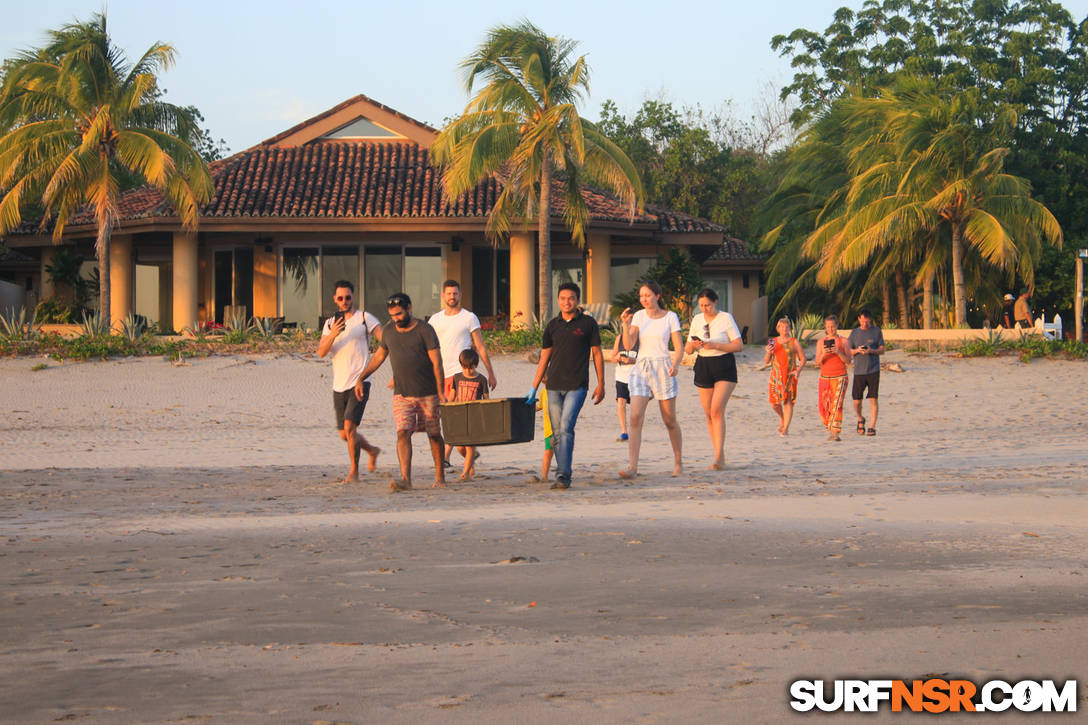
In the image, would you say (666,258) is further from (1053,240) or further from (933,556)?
(933,556)

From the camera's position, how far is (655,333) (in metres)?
11.0

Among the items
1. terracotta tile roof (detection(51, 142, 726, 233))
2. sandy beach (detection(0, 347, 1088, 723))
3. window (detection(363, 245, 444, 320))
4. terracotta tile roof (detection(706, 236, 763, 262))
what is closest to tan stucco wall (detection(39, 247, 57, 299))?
terracotta tile roof (detection(51, 142, 726, 233))

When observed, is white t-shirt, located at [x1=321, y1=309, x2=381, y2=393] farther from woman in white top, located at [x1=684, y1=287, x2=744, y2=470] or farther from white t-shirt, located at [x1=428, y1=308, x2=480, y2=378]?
woman in white top, located at [x1=684, y1=287, x2=744, y2=470]

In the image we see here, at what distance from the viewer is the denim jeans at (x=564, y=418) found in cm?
1025

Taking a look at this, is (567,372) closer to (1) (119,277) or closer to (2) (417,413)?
(2) (417,413)

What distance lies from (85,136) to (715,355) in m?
16.9

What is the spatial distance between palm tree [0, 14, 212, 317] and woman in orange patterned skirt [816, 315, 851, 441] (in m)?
14.0

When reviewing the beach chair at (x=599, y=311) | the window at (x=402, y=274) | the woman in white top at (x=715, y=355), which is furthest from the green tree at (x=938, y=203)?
the woman in white top at (x=715, y=355)

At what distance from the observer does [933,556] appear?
6.90 metres

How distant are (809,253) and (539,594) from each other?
25.4 metres

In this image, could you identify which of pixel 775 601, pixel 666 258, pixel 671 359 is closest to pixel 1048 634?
pixel 775 601

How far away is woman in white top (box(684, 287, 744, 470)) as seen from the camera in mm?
11461

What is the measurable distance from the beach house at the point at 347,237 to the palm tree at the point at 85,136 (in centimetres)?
223

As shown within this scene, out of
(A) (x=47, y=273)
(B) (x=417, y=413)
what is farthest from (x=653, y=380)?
(A) (x=47, y=273)
